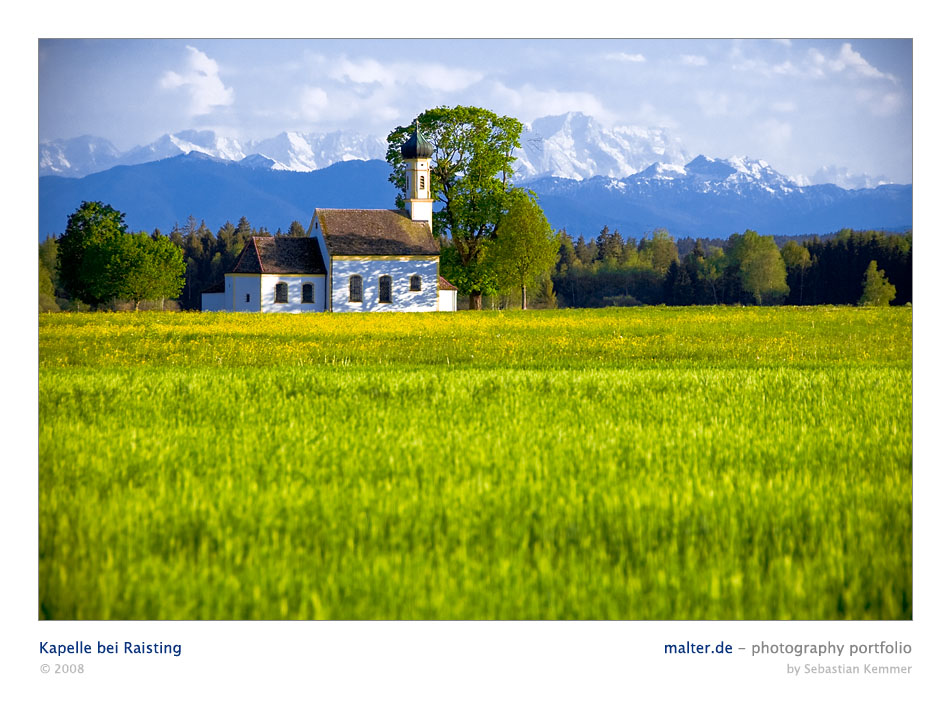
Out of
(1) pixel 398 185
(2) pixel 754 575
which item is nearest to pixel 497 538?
(2) pixel 754 575

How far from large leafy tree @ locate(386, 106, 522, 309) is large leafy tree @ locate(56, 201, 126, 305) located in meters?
23.9

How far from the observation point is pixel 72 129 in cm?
764

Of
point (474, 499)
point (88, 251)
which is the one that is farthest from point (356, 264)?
point (474, 499)

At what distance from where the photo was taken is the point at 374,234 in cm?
6291

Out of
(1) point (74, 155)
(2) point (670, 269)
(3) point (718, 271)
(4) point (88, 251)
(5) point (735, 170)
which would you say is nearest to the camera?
(1) point (74, 155)

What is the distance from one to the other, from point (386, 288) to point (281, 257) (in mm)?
9417

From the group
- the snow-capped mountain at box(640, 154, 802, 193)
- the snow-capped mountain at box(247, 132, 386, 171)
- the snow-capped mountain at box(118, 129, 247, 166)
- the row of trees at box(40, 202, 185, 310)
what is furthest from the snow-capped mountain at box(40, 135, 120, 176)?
the row of trees at box(40, 202, 185, 310)

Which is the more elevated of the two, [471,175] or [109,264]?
[471,175]

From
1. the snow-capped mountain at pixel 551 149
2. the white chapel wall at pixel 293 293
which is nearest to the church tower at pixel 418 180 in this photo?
the white chapel wall at pixel 293 293

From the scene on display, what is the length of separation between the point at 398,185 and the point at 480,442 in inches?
2318

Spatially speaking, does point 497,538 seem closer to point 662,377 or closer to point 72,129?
point 72,129

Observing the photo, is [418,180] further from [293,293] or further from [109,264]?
[109,264]

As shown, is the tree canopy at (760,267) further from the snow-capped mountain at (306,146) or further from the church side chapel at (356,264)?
the snow-capped mountain at (306,146)

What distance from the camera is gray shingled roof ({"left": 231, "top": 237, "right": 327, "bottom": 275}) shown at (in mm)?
63938
